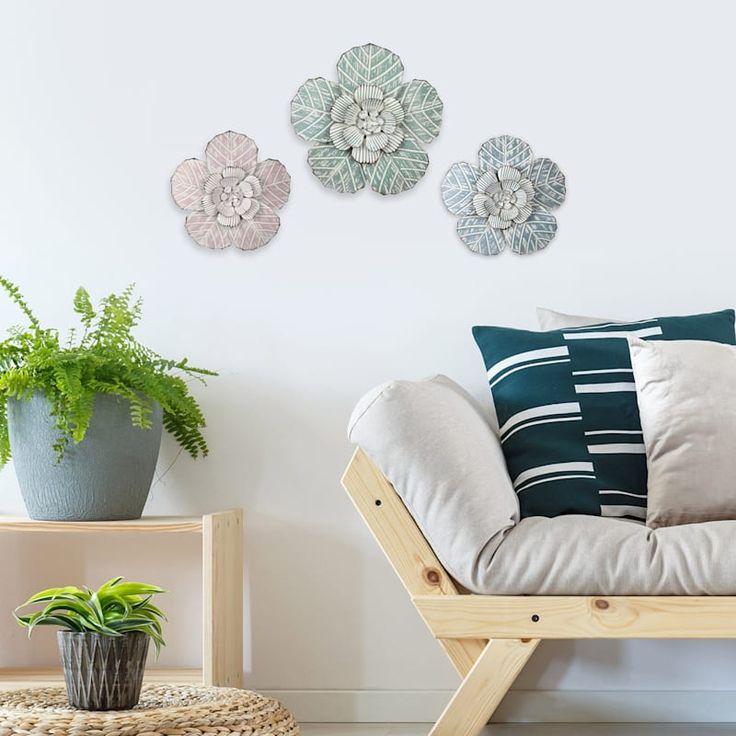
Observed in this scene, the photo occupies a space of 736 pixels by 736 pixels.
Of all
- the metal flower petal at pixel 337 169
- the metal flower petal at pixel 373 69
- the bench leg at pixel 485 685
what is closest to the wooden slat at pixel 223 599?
the bench leg at pixel 485 685

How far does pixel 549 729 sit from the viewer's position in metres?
2.20

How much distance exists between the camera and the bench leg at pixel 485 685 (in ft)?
5.59

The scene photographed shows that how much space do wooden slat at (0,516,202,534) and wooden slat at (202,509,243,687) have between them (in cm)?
5

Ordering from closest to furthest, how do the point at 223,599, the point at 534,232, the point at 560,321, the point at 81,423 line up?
1. the point at 81,423
2. the point at 223,599
3. the point at 560,321
4. the point at 534,232

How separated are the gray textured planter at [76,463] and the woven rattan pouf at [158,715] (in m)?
0.39

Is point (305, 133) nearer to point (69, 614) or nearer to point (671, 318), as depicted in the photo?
point (671, 318)

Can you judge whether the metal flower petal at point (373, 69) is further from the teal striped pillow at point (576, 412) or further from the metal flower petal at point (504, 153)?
the teal striped pillow at point (576, 412)

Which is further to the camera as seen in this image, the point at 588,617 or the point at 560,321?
the point at 560,321

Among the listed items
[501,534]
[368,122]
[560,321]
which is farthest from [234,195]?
[501,534]

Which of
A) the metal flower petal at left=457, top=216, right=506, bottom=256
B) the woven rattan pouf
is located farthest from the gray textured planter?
the metal flower petal at left=457, top=216, right=506, bottom=256

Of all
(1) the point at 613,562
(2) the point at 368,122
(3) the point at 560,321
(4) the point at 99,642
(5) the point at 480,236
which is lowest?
(4) the point at 99,642

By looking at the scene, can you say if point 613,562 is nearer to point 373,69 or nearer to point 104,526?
point 104,526

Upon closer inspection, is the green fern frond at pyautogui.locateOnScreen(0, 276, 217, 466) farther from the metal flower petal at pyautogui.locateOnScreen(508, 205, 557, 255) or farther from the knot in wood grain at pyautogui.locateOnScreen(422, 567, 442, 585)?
the metal flower petal at pyautogui.locateOnScreen(508, 205, 557, 255)

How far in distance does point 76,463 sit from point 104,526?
0.14 meters
